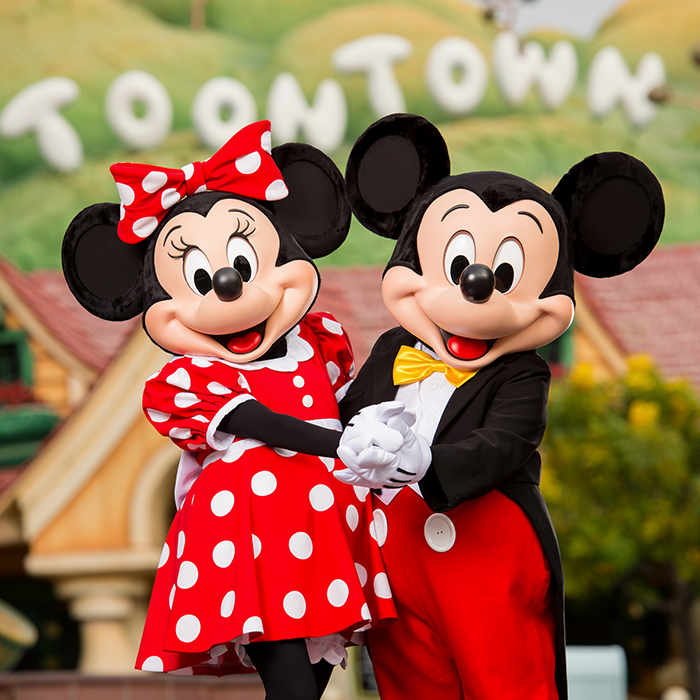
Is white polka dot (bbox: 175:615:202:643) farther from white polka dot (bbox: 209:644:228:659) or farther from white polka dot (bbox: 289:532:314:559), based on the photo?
white polka dot (bbox: 289:532:314:559)

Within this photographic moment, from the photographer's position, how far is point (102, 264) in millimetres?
3119

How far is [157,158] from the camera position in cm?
1577

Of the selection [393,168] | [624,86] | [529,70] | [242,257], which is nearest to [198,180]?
[242,257]

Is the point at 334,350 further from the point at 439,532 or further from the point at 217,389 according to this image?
the point at 439,532

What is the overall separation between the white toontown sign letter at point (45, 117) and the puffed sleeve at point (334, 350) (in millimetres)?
12437

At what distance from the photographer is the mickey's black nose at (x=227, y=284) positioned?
8.96 feet

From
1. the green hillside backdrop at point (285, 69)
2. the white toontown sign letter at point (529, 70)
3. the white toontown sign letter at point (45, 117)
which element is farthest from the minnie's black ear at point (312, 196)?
the white toontown sign letter at point (529, 70)

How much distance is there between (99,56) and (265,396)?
1516cm

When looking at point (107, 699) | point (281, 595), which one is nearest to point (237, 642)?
point (281, 595)

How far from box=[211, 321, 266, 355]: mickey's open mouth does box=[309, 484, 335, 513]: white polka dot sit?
17.1 inches

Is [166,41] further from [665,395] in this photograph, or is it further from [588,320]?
[665,395]

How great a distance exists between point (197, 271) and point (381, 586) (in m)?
1.00

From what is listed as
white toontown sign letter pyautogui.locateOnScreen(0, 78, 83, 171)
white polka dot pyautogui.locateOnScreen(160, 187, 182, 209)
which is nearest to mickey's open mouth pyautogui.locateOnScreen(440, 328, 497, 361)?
white polka dot pyautogui.locateOnScreen(160, 187, 182, 209)

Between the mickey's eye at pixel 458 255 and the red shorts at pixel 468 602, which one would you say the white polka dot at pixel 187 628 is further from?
the mickey's eye at pixel 458 255
